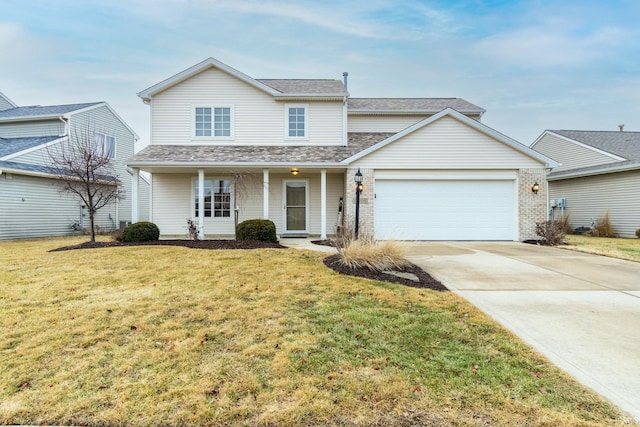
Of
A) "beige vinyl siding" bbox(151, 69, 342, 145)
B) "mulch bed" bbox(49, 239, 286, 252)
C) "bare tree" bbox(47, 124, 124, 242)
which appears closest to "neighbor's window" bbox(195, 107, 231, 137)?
"beige vinyl siding" bbox(151, 69, 342, 145)

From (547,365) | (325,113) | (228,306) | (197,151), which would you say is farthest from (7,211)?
(547,365)

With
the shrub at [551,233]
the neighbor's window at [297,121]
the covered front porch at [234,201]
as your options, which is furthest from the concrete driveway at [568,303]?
the neighbor's window at [297,121]

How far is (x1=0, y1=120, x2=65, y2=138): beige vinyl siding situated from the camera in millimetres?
17594

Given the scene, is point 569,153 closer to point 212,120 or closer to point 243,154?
point 243,154

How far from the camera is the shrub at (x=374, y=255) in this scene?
6.71 metres

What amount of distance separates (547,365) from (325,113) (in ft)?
40.2

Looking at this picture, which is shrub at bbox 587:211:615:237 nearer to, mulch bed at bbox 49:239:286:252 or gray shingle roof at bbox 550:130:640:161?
gray shingle roof at bbox 550:130:640:161

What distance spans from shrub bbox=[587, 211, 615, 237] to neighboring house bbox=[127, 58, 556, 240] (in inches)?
245

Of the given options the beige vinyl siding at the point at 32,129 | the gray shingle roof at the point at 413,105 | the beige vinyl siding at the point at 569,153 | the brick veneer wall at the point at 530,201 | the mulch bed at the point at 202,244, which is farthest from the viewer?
the beige vinyl siding at the point at 32,129

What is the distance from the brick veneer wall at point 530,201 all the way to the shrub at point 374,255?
7705mm

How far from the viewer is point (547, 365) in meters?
3.07

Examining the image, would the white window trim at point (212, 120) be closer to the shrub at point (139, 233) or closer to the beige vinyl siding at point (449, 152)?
the shrub at point (139, 233)

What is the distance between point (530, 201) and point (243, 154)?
10.9m

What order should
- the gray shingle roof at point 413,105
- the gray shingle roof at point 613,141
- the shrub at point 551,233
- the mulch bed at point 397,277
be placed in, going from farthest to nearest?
the gray shingle roof at point 613,141
the gray shingle roof at point 413,105
the shrub at point 551,233
the mulch bed at point 397,277
